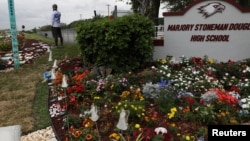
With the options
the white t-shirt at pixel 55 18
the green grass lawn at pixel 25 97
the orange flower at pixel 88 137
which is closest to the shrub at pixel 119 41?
the green grass lawn at pixel 25 97

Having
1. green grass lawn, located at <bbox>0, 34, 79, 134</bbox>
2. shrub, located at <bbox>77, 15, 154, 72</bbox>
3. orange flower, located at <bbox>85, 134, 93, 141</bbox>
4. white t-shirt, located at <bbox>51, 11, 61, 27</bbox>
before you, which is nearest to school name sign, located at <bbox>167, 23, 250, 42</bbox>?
shrub, located at <bbox>77, 15, 154, 72</bbox>

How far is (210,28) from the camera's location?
29.7ft

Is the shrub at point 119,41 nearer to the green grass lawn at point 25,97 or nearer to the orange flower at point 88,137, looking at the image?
the green grass lawn at point 25,97

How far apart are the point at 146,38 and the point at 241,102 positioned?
310 cm

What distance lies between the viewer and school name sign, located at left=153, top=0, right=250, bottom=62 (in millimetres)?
8930

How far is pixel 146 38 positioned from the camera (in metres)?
8.28

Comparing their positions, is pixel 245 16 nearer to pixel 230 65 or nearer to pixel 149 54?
pixel 230 65

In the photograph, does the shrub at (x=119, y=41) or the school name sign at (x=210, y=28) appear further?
the school name sign at (x=210, y=28)

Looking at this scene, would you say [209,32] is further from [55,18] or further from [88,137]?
[55,18]

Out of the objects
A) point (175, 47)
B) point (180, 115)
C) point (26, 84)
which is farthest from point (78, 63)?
point (180, 115)

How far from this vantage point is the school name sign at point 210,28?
8930 mm

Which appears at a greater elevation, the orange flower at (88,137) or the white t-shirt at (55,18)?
the white t-shirt at (55,18)

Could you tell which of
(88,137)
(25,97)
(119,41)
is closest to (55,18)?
(119,41)

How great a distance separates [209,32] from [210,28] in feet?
0.35
